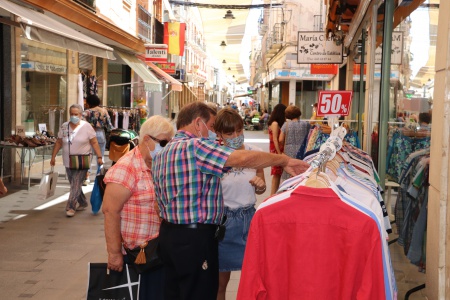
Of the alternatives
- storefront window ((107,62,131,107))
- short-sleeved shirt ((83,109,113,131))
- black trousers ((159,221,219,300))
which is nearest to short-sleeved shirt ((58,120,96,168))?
short-sleeved shirt ((83,109,113,131))

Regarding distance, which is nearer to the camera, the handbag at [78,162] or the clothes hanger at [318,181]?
the clothes hanger at [318,181]

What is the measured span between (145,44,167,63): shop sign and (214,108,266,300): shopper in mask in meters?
17.7

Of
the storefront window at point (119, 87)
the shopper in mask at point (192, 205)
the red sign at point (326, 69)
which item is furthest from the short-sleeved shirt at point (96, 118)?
the storefront window at point (119, 87)

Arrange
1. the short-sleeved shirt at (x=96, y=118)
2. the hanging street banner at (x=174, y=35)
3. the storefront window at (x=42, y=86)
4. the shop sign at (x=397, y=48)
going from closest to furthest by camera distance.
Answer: the shop sign at (x=397, y=48)
the short-sleeved shirt at (x=96, y=118)
the storefront window at (x=42, y=86)
the hanging street banner at (x=174, y=35)

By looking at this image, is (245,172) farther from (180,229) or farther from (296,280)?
(296,280)

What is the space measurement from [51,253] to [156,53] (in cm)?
1585

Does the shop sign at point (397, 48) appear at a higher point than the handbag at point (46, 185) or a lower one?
higher

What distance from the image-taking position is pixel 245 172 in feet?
15.1

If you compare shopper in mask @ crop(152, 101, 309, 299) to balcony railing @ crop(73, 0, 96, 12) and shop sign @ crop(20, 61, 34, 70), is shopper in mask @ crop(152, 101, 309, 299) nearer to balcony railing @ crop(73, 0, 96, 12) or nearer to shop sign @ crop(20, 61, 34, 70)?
shop sign @ crop(20, 61, 34, 70)

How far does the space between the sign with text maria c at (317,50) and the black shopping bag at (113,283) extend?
922 cm

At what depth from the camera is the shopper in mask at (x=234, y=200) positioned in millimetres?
4367

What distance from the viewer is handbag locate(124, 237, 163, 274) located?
3.95 m

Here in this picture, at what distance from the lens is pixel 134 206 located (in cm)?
402

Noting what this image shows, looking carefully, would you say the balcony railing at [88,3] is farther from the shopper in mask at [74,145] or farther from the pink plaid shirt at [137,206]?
the pink plaid shirt at [137,206]
